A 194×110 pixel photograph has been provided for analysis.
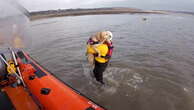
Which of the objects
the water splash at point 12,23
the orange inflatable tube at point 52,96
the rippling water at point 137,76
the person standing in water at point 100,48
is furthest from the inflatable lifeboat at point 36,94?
the water splash at point 12,23

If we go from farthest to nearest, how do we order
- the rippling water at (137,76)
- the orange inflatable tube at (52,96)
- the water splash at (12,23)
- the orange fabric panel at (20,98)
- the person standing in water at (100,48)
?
the water splash at (12,23) → the rippling water at (137,76) → the person standing in water at (100,48) → the orange fabric panel at (20,98) → the orange inflatable tube at (52,96)

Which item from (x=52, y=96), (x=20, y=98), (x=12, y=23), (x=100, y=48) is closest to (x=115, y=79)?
(x=100, y=48)

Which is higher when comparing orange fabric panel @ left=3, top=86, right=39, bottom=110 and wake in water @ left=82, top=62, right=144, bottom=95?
orange fabric panel @ left=3, top=86, right=39, bottom=110

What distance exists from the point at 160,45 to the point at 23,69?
6.38 metres

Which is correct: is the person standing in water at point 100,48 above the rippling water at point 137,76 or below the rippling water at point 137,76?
above

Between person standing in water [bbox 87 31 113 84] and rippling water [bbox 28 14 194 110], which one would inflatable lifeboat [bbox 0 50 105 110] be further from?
rippling water [bbox 28 14 194 110]

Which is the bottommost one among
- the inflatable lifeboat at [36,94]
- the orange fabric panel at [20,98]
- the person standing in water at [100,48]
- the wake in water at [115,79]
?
the wake in water at [115,79]

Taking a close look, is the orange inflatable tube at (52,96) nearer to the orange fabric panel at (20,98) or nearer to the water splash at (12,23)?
the orange fabric panel at (20,98)

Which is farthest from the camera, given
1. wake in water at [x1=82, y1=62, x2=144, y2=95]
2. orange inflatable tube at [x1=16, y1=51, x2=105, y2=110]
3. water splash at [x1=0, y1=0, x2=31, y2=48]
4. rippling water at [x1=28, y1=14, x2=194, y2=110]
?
water splash at [x1=0, y1=0, x2=31, y2=48]

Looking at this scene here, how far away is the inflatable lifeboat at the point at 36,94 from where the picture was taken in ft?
7.14

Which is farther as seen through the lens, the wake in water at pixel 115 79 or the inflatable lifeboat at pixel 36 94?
the wake in water at pixel 115 79

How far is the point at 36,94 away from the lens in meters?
2.48

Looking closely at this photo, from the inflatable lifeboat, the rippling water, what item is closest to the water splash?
the rippling water

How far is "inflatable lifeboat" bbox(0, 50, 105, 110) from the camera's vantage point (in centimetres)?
218
